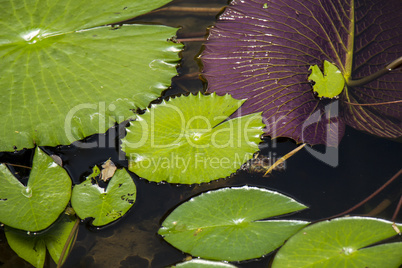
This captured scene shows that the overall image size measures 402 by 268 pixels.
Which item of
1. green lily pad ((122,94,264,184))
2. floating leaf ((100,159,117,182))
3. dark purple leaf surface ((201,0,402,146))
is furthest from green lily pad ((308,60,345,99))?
floating leaf ((100,159,117,182))

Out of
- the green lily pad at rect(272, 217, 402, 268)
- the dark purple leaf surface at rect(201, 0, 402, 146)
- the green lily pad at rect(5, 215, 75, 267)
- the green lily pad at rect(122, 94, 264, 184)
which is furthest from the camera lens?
the dark purple leaf surface at rect(201, 0, 402, 146)

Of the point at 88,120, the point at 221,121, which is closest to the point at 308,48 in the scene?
the point at 221,121

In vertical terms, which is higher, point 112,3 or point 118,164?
point 112,3

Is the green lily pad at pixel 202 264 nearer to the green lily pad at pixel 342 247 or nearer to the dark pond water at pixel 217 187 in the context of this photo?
the dark pond water at pixel 217 187

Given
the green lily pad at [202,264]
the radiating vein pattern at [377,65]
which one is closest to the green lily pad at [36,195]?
the green lily pad at [202,264]

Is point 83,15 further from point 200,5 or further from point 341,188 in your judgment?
point 341,188

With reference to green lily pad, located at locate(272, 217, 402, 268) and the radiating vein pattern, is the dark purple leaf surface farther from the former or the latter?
green lily pad, located at locate(272, 217, 402, 268)
